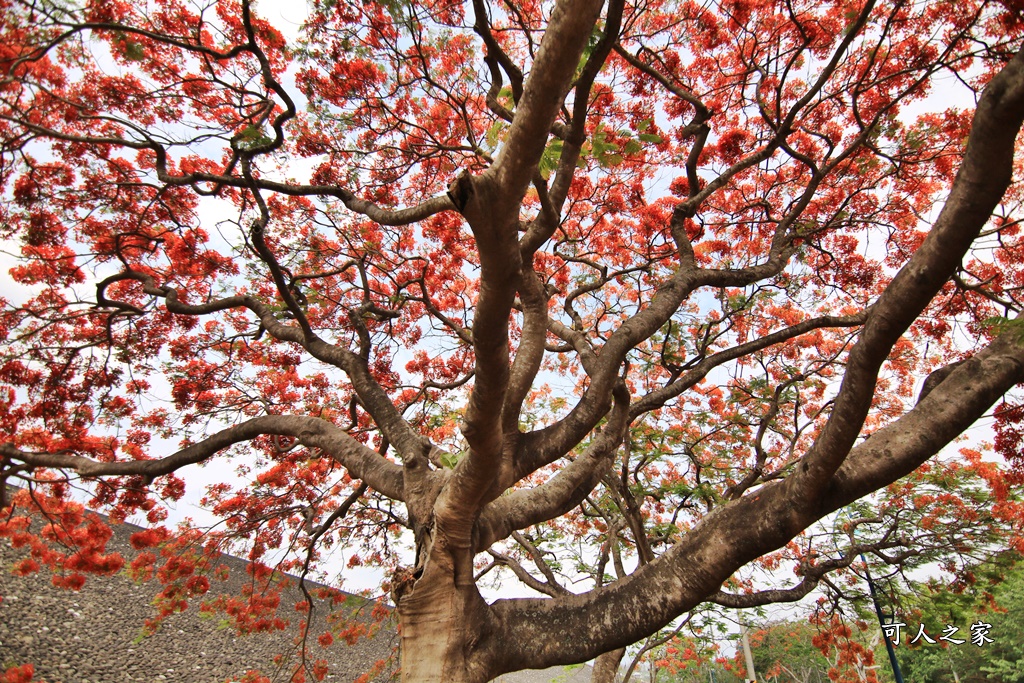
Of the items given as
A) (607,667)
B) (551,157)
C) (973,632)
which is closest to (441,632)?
(551,157)

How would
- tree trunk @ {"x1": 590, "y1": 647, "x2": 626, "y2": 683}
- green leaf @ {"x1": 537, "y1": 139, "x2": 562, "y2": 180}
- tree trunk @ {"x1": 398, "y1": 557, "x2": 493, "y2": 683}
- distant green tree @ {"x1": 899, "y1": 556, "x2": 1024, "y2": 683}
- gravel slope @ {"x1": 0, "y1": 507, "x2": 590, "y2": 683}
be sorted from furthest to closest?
gravel slope @ {"x1": 0, "y1": 507, "x2": 590, "y2": 683}, tree trunk @ {"x1": 590, "y1": 647, "x2": 626, "y2": 683}, distant green tree @ {"x1": 899, "y1": 556, "x2": 1024, "y2": 683}, green leaf @ {"x1": 537, "y1": 139, "x2": 562, "y2": 180}, tree trunk @ {"x1": 398, "y1": 557, "x2": 493, "y2": 683}

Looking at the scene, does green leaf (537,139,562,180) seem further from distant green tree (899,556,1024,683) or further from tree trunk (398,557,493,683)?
distant green tree (899,556,1024,683)

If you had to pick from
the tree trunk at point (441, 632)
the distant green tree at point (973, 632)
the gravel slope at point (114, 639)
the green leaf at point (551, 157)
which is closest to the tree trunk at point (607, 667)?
the gravel slope at point (114, 639)

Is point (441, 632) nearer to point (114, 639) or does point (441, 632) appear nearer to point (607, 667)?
point (607, 667)

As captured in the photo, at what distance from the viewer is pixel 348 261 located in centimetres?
621

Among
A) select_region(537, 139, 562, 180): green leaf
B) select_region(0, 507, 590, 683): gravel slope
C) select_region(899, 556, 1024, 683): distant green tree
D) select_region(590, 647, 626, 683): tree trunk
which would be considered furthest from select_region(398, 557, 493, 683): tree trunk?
select_region(899, 556, 1024, 683): distant green tree

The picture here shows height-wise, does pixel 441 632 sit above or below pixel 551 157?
below

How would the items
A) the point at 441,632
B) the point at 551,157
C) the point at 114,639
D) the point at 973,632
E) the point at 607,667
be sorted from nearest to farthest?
the point at 441,632 → the point at 551,157 → the point at 607,667 → the point at 973,632 → the point at 114,639

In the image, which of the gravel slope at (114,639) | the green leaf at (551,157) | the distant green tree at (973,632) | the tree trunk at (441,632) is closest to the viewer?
the tree trunk at (441,632)

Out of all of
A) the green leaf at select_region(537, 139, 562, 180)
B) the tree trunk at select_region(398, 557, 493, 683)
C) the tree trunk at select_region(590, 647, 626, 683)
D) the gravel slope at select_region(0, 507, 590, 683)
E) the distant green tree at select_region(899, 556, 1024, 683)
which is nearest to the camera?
the tree trunk at select_region(398, 557, 493, 683)

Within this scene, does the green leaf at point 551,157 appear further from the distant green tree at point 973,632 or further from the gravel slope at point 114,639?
the distant green tree at point 973,632

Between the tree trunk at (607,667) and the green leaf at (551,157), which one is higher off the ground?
the green leaf at (551,157)

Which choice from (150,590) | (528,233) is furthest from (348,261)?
(150,590)

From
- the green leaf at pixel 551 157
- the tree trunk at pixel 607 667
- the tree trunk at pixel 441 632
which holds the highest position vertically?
the green leaf at pixel 551 157
